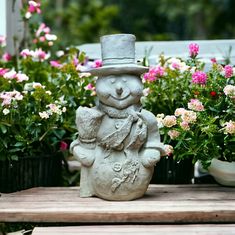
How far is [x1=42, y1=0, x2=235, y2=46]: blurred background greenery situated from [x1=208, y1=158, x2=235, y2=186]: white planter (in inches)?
225

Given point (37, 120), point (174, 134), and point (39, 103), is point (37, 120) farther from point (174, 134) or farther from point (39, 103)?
point (174, 134)

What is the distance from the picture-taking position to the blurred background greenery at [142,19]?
927 centimetres

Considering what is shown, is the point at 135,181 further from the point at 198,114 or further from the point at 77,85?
the point at 77,85

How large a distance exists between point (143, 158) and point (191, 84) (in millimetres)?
729

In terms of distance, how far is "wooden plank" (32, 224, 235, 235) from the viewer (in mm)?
2439

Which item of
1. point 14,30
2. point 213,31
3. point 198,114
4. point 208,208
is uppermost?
point 213,31

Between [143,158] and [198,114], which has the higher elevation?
[198,114]

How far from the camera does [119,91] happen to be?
2680mm

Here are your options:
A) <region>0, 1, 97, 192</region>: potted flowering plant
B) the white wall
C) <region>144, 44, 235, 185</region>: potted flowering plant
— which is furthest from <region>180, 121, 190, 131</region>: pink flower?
the white wall

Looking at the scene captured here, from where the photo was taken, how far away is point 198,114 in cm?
287

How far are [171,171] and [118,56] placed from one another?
962 millimetres

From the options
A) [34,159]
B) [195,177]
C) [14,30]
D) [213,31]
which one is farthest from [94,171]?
[213,31]

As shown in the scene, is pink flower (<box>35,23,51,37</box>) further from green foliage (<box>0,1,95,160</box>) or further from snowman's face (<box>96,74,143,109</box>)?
snowman's face (<box>96,74,143,109</box>)

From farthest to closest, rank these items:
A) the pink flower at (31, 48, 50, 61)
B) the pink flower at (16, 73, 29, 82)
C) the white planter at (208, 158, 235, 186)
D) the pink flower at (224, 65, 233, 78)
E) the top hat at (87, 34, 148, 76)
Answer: the pink flower at (31, 48, 50, 61)
the pink flower at (16, 73, 29, 82)
the white planter at (208, 158, 235, 186)
the pink flower at (224, 65, 233, 78)
the top hat at (87, 34, 148, 76)
